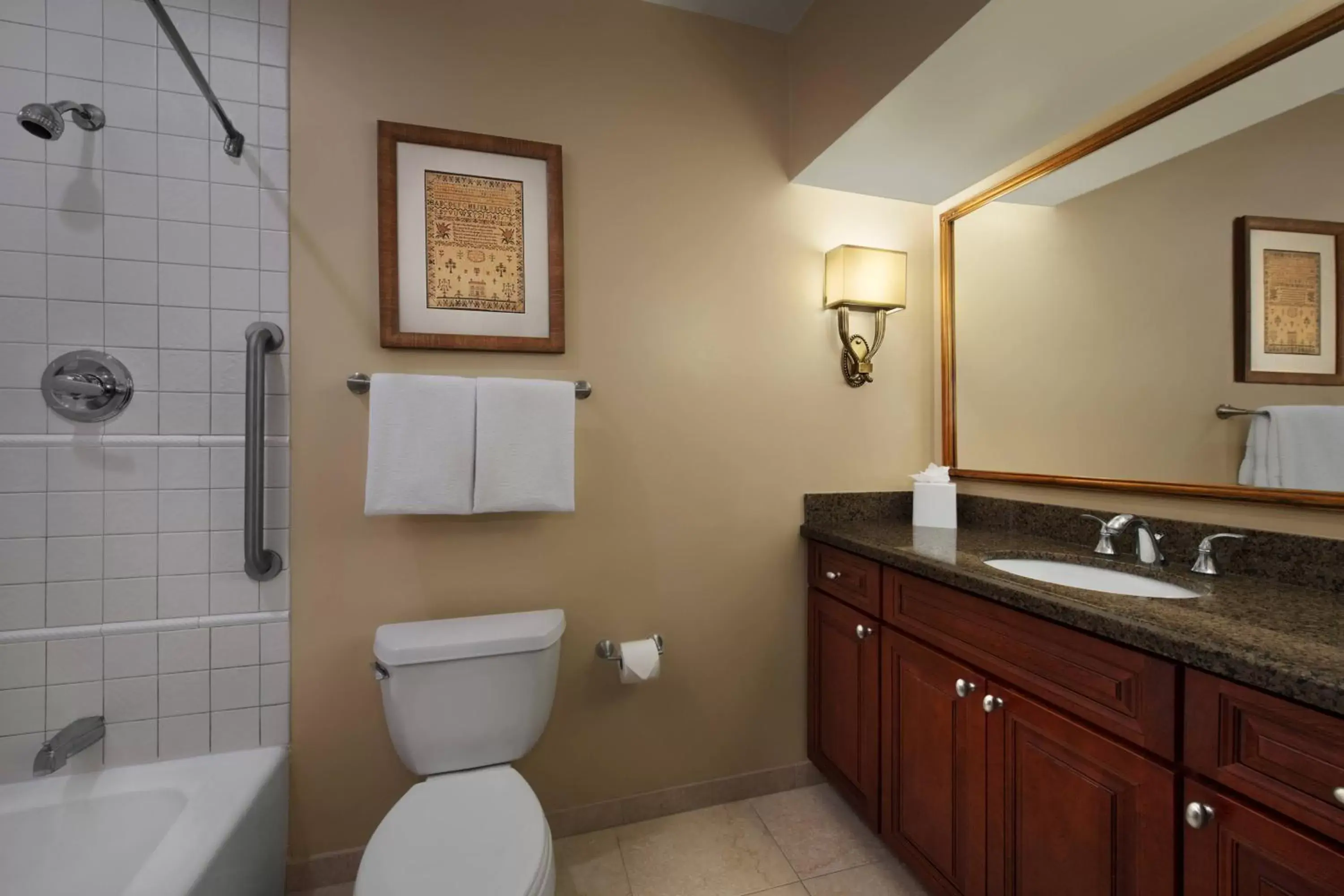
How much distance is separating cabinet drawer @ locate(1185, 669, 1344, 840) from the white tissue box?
3.23 feet

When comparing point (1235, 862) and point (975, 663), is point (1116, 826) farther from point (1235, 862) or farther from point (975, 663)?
point (975, 663)

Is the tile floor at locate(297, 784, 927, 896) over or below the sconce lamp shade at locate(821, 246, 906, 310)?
below

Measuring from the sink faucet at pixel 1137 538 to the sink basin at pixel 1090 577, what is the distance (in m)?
0.07

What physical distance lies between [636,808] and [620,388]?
4.26 ft

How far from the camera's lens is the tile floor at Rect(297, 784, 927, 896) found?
1480mm

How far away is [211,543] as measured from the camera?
1.43m

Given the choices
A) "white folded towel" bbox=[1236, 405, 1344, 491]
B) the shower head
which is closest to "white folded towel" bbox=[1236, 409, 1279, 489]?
"white folded towel" bbox=[1236, 405, 1344, 491]

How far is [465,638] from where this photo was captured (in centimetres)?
136

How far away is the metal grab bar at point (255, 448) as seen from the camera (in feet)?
4.49

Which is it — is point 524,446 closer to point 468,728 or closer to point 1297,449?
point 468,728

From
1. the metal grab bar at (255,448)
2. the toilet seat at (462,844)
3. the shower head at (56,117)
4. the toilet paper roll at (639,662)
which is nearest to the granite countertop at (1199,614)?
the toilet paper roll at (639,662)

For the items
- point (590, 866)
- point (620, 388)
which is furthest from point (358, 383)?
point (590, 866)

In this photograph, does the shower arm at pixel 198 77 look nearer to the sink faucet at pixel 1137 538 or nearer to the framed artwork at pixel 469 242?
the framed artwork at pixel 469 242

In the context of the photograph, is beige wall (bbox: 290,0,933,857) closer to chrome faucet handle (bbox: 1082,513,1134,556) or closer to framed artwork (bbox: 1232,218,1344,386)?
chrome faucet handle (bbox: 1082,513,1134,556)
